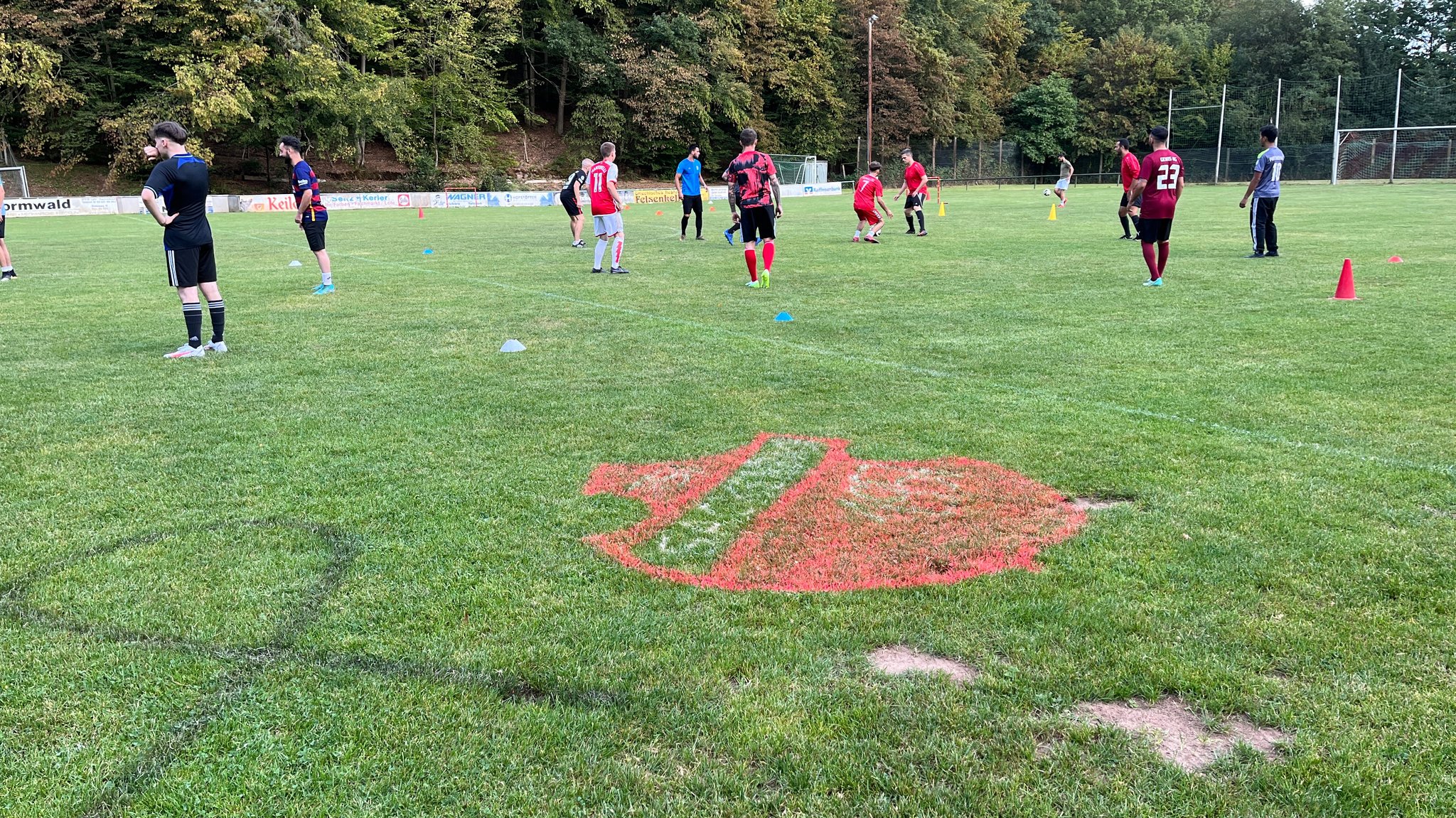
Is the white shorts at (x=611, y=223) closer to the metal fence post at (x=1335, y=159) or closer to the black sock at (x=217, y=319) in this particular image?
the black sock at (x=217, y=319)

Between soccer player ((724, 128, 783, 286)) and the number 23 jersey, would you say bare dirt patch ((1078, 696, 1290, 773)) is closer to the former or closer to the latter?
soccer player ((724, 128, 783, 286))

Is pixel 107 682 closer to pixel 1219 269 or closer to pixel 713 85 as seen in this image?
pixel 1219 269

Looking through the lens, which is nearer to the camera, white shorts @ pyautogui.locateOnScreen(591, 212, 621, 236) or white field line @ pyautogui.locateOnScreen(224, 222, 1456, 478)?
white field line @ pyautogui.locateOnScreen(224, 222, 1456, 478)

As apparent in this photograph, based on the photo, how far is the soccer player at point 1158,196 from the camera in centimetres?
1122

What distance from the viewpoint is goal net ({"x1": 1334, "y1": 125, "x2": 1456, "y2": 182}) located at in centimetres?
4544

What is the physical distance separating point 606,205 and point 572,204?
4.62 metres

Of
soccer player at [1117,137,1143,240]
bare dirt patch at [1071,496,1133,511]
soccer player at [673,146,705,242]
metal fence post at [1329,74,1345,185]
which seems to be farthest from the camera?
metal fence post at [1329,74,1345,185]

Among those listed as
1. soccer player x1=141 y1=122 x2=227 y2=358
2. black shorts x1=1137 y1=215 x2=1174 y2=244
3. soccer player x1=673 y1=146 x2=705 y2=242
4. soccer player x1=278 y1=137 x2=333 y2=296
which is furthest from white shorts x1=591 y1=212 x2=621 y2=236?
black shorts x1=1137 y1=215 x2=1174 y2=244

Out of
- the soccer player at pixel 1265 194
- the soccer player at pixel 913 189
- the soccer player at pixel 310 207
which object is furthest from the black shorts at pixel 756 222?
the soccer player at pixel 913 189

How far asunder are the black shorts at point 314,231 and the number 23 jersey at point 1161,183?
10.6 metres

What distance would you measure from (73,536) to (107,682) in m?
1.55

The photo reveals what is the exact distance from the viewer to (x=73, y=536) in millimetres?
4051

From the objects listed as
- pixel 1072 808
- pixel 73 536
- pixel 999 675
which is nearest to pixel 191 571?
pixel 73 536

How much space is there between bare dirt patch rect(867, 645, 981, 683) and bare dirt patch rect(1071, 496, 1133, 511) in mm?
1590
